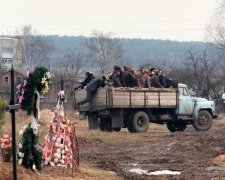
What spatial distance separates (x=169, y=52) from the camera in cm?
15712

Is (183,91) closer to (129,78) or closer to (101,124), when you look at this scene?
(129,78)

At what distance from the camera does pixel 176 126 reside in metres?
32.7

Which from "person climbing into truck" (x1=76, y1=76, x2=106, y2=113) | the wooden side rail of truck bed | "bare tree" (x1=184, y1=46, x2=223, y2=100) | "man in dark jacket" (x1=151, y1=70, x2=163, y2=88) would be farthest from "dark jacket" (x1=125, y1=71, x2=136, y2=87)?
"bare tree" (x1=184, y1=46, x2=223, y2=100)

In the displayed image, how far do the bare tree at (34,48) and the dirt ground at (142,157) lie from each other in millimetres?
85109

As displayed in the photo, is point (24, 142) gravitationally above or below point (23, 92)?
below

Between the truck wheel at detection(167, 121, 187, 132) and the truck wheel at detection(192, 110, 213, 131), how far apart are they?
1.94 ft

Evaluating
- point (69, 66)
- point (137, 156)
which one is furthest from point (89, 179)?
point (69, 66)

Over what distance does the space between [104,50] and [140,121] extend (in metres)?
92.4

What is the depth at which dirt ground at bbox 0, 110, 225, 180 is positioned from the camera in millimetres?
14578

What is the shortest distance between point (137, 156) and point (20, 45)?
97942 mm

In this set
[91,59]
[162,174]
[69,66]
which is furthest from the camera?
[91,59]

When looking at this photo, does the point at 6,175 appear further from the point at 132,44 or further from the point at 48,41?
the point at 132,44

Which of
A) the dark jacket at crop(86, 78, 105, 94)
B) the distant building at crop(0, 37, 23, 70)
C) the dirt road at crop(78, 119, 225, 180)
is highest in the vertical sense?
the distant building at crop(0, 37, 23, 70)

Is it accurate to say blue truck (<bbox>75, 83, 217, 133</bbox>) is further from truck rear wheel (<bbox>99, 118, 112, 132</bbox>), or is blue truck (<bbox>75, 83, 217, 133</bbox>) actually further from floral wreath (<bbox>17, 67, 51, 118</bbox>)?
floral wreath (<bbox>17, 67, 51, 118</bbox>)
